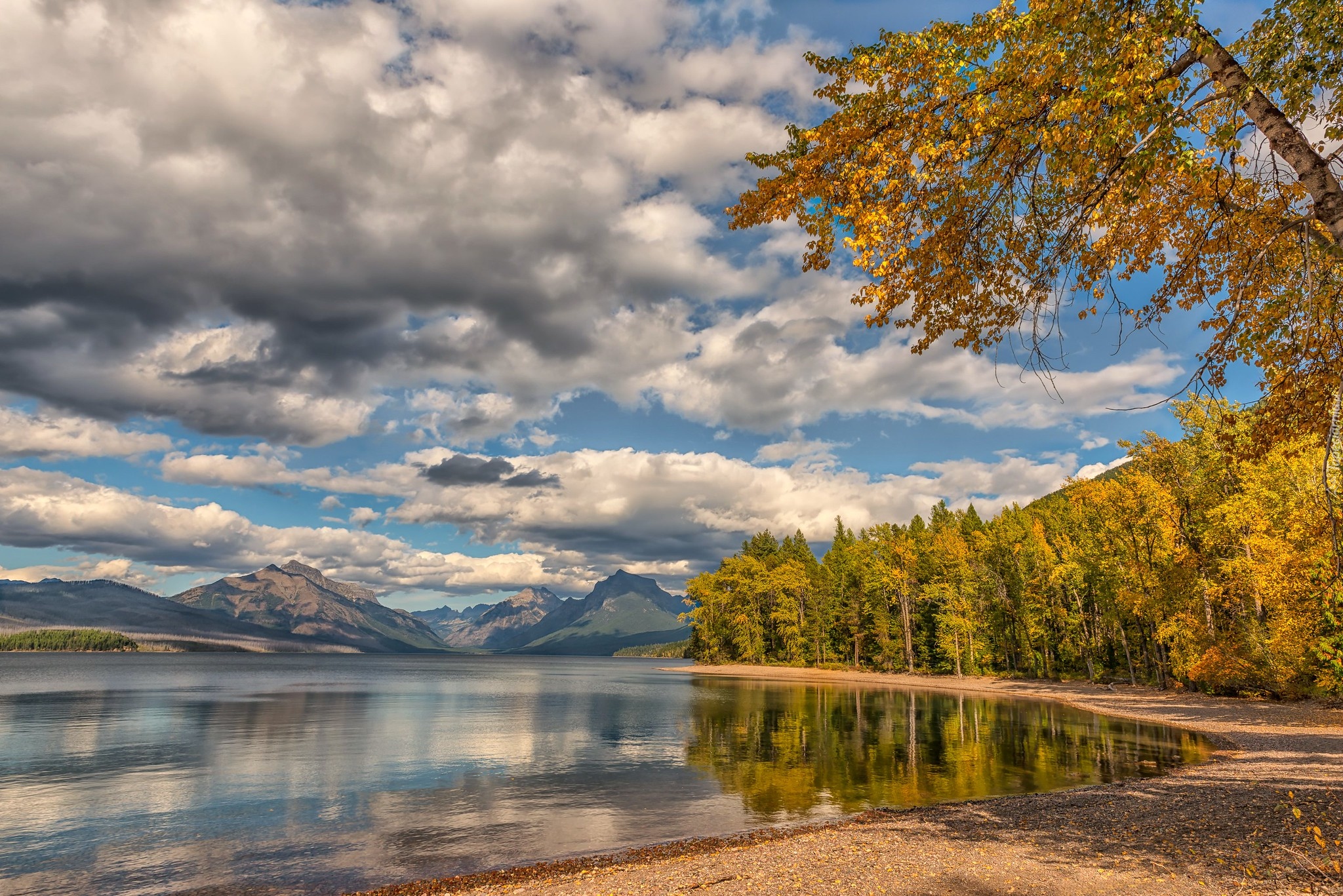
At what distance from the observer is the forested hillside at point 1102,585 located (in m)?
35.1

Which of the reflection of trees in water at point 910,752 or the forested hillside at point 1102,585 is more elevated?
the forested hillside at point 1102,585

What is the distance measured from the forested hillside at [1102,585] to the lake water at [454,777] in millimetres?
10249

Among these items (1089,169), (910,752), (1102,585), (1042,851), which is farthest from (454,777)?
(1102,585)

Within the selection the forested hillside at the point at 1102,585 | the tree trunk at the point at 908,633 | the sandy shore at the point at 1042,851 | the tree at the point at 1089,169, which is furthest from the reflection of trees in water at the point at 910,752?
the tree trunk at the point at 908,633

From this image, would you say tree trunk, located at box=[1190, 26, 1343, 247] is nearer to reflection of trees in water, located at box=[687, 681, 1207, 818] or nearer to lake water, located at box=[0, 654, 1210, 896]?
lake water, located at box=[0, 654, 1210, 896]

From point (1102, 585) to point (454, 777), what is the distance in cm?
6314

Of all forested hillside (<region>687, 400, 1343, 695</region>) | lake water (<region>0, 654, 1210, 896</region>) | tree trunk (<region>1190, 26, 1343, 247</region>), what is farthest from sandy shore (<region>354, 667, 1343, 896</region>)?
tree trunk (<region>1190, 26, 1343, 247</region>)

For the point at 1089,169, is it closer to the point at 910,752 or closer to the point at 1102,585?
the point at 910,752

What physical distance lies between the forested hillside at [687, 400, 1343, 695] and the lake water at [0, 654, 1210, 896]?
10249 millimetres

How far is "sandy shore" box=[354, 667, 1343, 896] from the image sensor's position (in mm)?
10875

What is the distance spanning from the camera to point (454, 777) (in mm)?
26609

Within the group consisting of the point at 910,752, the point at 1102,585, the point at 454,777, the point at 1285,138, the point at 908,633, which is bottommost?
the point at 454,777

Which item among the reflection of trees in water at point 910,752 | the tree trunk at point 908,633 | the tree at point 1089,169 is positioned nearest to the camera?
the tree at point 1089,169

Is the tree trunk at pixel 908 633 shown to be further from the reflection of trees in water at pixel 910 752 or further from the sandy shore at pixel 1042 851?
the sandy shore at pixel 1042 851
